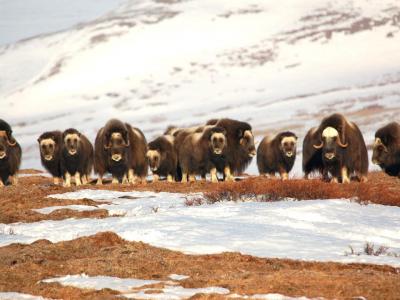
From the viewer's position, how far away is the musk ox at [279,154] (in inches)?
815

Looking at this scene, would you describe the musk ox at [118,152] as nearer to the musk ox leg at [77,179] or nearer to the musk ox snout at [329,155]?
the musk ox leg at [77,179]

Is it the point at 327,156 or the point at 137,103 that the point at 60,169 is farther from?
the point at 137,103

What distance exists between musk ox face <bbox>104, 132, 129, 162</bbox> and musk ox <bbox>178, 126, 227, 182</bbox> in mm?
1619

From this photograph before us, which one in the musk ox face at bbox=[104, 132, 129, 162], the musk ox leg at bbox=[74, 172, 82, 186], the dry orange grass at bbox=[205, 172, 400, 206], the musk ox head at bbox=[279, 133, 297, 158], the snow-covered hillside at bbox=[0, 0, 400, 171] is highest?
the snow-covered hillside at bbox=[0, 0, 400, 171]

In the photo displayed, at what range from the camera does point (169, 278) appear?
8070mm

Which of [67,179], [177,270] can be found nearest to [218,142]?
[67,179]

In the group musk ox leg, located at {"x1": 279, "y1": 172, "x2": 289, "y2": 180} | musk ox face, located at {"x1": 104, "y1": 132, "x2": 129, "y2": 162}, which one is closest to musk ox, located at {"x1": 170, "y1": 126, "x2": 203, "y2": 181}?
musk ox face, located at {"x1": 104, "y1": 132, "x2": 129, "y2": 162}

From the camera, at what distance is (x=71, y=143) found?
65.2 ft

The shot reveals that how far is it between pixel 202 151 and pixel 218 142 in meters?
0.67

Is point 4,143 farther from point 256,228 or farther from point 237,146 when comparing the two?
point 256,228

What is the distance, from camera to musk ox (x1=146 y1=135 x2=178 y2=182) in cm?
2152

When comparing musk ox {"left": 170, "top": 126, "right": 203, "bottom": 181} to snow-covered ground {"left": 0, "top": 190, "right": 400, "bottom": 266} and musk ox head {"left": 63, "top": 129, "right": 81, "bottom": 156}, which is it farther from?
snow-covered ground {"left": 0, "top": 190, "right": 400, "bottom": 266}

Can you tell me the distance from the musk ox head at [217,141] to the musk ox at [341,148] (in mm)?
2388

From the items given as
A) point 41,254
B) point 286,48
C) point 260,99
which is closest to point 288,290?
point 41,254
